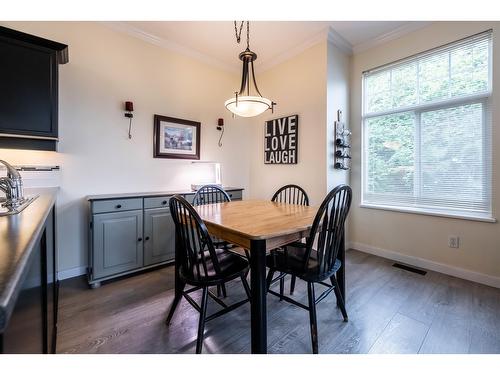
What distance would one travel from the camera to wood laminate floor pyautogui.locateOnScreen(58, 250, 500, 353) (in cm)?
152

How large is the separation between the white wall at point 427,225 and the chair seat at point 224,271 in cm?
222

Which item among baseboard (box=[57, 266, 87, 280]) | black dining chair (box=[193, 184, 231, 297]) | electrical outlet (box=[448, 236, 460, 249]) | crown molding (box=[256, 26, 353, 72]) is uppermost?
crown molding (box=[256, 26, 353, 72])

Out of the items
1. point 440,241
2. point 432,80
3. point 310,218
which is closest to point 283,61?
point 432,80

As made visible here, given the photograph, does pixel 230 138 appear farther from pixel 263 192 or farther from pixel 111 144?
pixel 111 144

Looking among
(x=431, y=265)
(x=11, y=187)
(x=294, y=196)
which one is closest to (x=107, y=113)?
(x=11, y=187)

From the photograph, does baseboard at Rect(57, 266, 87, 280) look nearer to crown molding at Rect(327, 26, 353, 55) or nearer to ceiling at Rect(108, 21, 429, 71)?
ceiling at Rect(108, 21, 429, 71)

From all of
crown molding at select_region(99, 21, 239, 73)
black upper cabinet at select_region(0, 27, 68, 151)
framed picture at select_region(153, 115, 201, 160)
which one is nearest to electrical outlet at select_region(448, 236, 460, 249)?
framed picture at select_region(153, 115, 201, 160)

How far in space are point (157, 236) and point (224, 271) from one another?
1400 millimetres

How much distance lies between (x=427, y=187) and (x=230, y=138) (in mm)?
2705

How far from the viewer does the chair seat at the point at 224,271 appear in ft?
4.93

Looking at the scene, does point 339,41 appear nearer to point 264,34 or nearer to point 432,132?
point 264,34

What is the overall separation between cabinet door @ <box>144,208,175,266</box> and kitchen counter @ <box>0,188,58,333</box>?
1523mm

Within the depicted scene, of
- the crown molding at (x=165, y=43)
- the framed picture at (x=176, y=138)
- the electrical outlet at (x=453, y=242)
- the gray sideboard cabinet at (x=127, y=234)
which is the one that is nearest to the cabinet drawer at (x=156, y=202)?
the gray sideboard cabinet at (x=127, y=234)
